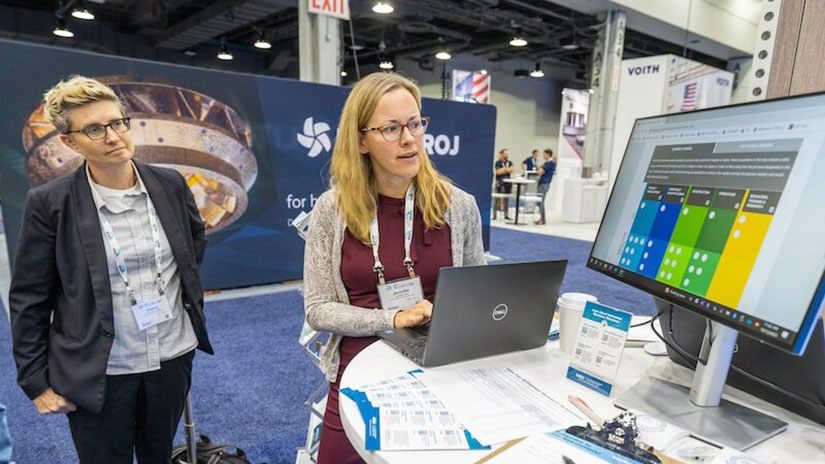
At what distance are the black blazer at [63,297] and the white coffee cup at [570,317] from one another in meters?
1.18

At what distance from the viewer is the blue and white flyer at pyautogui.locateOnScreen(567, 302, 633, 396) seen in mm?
907

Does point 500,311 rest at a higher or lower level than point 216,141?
lower

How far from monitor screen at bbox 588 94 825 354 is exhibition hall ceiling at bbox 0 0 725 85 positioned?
807cm

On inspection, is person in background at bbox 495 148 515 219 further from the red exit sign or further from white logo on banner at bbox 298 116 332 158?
white logo on banner at bbox 298 116 332 158

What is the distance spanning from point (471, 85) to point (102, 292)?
1120 centimetres

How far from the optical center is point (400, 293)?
4.26ft

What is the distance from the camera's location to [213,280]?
3.93 m

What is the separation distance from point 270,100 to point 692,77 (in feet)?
25.6

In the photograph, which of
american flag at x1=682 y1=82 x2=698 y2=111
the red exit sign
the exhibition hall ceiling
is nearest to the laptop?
the red exit sign

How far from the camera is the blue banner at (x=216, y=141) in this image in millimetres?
3090

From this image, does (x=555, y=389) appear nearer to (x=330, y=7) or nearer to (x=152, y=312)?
(x=152, y=312)

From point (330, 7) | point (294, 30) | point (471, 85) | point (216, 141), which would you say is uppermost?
point (294, 30)

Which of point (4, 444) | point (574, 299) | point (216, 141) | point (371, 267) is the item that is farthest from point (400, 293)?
point (216, 141)

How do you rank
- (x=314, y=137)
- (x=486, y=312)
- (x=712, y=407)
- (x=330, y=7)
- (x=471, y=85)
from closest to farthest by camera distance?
1. (x=712, y=407)
2. (x=486, y=312)
3. (x=314, y=137)
4. (x=330, y=7)
5. (x=471, y=85)
